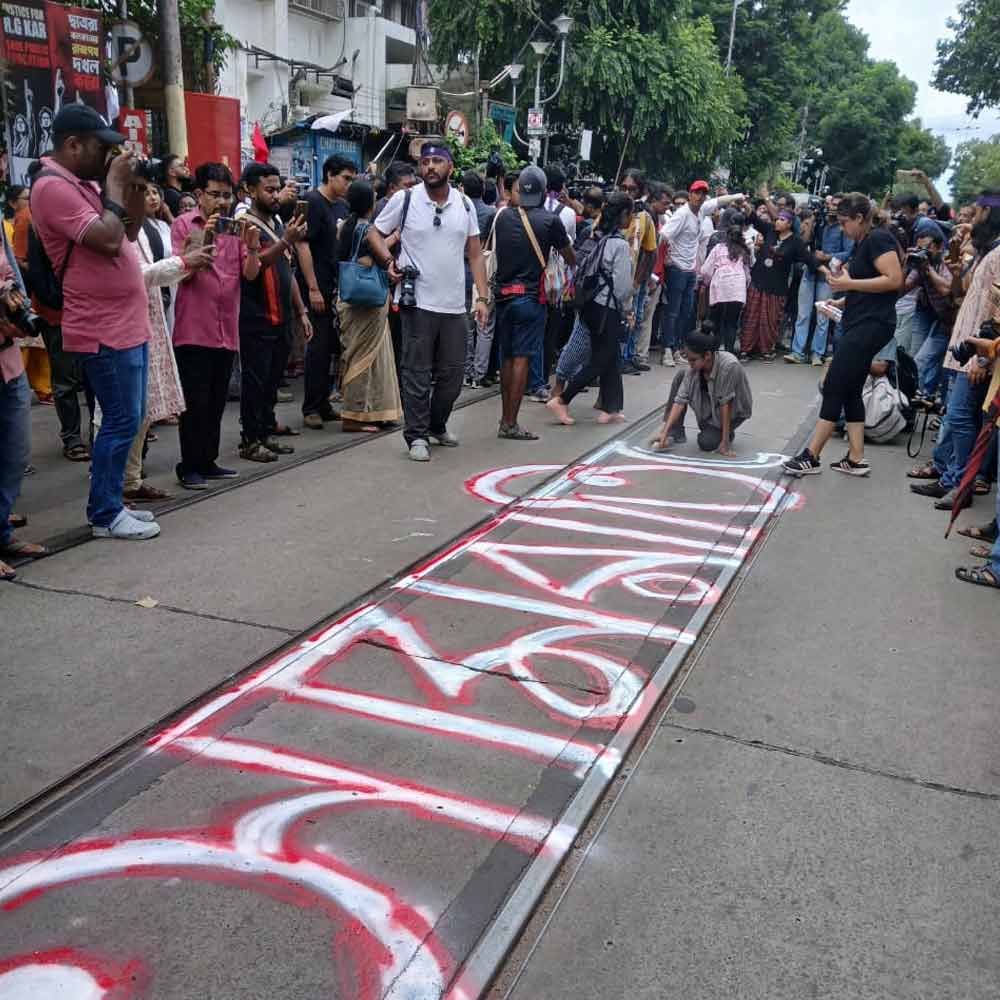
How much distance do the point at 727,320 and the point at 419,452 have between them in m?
6.30

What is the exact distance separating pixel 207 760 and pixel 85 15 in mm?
10442

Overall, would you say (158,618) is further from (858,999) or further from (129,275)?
(858,999)

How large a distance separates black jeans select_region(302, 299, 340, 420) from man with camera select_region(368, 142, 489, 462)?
78cm

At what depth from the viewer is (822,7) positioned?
54.4 metres

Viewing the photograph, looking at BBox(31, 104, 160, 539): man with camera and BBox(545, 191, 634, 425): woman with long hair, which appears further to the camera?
BBox(545, 191, 634, 425): woman with long hair

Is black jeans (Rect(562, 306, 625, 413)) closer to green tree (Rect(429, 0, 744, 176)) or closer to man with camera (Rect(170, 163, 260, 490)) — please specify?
man with camera (Rect(170, 163, 260, 490))

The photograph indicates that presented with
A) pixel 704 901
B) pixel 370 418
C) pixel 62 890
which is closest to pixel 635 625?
pixel 704 901

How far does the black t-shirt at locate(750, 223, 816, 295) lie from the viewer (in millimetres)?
12797

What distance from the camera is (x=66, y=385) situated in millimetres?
6742

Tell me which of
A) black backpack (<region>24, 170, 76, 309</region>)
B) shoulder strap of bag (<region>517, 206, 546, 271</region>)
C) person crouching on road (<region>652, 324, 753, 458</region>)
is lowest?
person crouching on road (<region>652, 324, 753, 458</region>)

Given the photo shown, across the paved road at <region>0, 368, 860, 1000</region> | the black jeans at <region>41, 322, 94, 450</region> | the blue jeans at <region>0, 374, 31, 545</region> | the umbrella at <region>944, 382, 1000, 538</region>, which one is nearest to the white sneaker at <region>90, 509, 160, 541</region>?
the paved road at <region>0, 368, 860, 1000</region>

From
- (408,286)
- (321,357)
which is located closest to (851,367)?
(408,286)

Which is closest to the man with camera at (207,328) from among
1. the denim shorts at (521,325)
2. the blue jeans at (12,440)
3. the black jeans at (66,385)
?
the black jeans at (66,385)

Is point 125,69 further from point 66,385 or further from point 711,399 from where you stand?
point 711,399
